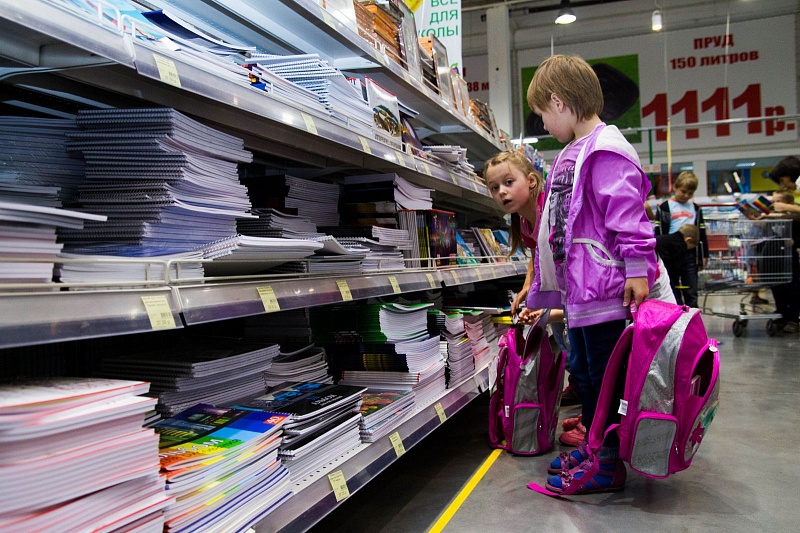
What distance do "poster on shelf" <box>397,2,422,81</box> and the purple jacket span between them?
101 centimetres

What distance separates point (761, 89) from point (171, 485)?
11.8 m

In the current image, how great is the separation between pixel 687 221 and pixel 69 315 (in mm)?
6116

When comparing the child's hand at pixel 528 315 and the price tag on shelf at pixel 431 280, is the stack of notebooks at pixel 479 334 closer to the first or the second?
the child's hand at pixel 528 315

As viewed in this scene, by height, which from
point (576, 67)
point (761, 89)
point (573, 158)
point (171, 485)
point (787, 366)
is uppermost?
point (761, 89)

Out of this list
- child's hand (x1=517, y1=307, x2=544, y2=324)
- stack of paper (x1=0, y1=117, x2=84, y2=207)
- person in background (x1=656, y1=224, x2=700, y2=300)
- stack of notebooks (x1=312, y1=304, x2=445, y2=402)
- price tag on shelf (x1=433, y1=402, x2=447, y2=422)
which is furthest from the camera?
person in background (x1=656, y1=224, x2=700, y2=300)

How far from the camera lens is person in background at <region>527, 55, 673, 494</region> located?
2049 millimetres

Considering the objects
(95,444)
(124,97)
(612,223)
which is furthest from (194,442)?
(612,223)

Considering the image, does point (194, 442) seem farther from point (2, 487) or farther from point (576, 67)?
point (576, 67)

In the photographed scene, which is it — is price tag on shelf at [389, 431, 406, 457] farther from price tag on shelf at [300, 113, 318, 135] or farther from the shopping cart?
the shopping cart

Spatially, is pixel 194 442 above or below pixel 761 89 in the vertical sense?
below

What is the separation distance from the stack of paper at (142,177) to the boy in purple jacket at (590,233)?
135 centimetres

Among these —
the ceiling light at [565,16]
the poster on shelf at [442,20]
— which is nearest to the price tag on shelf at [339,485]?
the poster on shelf at [442,20]

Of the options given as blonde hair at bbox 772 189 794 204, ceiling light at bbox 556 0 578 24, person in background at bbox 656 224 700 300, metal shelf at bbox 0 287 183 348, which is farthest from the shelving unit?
ceiling light at bbox 556 0 578 24

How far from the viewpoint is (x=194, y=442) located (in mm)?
1206
